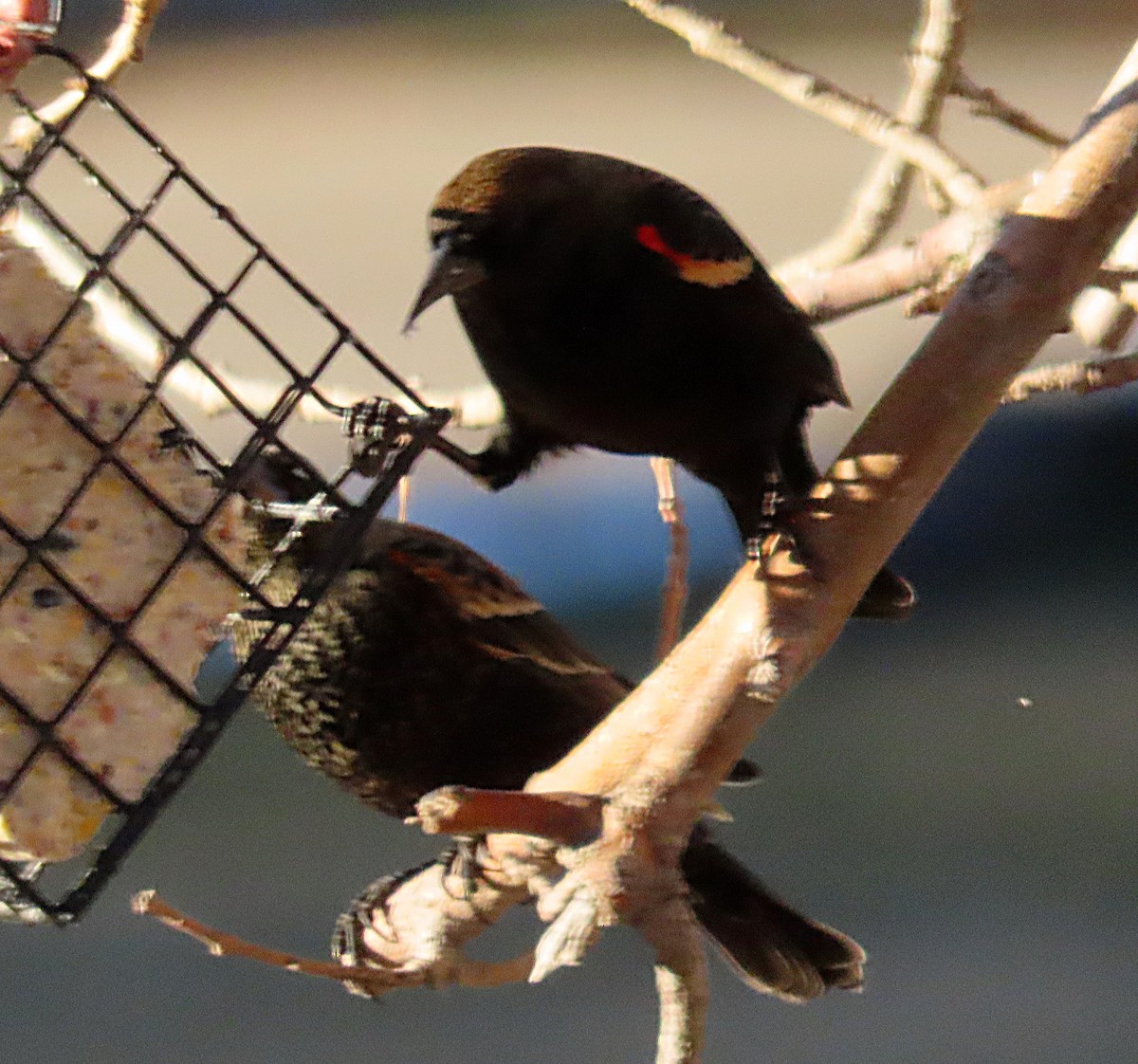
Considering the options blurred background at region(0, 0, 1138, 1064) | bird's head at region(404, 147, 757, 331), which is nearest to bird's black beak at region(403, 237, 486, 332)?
bird's head at region(404, 147, 757, 331)

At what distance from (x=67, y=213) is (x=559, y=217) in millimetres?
1949

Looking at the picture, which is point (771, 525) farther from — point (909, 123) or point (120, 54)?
point (120, 54)

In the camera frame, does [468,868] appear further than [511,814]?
Yes

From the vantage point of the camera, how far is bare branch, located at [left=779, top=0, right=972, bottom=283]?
1.34 m

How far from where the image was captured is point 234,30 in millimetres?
2590

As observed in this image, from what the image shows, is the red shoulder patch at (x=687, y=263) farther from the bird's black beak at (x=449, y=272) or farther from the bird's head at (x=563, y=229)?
the bird's black beak at (x=449, y=272)

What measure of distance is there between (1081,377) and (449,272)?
0.52m

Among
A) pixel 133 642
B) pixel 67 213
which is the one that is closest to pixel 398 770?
pixel 133 642

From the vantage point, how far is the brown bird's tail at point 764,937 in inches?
51.4

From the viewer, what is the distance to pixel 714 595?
8.70 ft

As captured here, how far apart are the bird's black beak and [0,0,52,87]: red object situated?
352 mm

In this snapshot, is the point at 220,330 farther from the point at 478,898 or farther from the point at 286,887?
the point at 478,898

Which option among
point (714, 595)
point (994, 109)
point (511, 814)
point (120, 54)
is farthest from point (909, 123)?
point (714, 595)

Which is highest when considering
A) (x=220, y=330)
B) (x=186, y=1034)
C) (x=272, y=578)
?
(x=272, y=578)
